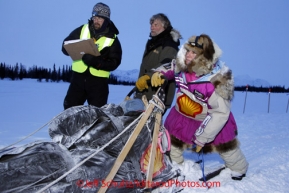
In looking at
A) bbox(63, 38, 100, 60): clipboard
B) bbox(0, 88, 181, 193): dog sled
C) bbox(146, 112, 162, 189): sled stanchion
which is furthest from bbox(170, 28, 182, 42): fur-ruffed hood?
bbox(146, 112, 162, 189): sled stanchion

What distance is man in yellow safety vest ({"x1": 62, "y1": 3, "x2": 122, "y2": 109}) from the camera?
12.6 ft

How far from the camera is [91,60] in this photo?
3.65 metres

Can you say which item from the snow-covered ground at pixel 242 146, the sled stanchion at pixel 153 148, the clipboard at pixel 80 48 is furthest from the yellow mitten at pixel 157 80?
the snow-covered ground at pixel 242 146

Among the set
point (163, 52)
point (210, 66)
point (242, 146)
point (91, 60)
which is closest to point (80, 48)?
point (91, 60)

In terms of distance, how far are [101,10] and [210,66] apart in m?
1.59

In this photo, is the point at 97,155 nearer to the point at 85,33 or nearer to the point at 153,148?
the point at 153,148

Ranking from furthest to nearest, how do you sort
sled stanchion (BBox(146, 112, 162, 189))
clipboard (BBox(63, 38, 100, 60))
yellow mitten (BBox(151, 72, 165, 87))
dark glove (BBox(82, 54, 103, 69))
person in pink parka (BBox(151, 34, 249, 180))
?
dark glove (BBox(82, 54, 103, 69)) < clipboard (BBox(63, 38, 100, 60)) < person in pink parka (BBox(151, 34, 249, 180)) < yellow mitten (BBox(151, 72, 165, 87)) < sled stanchion (BBox(146, 112, 162, 189))

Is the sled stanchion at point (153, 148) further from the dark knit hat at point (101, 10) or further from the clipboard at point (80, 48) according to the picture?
the dark knit hat at point (101, 10)

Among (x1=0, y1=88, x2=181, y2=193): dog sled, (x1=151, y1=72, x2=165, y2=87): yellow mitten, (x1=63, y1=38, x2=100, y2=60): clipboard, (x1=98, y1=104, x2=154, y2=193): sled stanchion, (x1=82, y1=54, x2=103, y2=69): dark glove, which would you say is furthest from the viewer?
(x1=82, y1=54, x2=103, y2=69): dark glove

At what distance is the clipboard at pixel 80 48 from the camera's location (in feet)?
11.5

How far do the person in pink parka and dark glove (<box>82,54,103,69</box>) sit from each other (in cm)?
81

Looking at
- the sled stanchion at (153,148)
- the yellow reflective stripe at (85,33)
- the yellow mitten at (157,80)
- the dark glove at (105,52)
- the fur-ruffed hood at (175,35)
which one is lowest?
the sled stanchion at (153,148)

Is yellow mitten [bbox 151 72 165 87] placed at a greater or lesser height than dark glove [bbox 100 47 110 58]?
lesser

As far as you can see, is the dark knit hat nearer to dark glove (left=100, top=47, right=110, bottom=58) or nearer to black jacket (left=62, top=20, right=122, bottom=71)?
black jacket (left=62, top=20, right=122, bottom=71)
